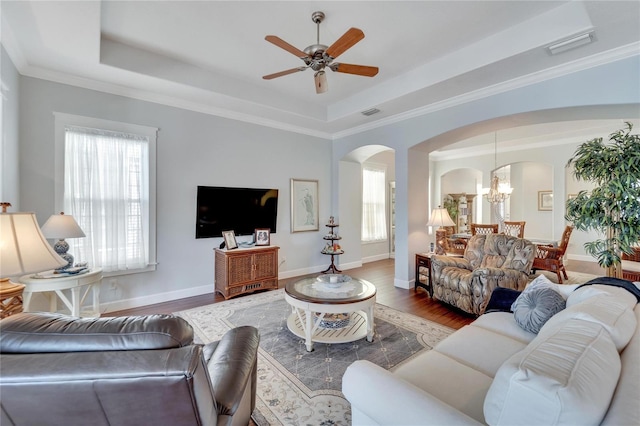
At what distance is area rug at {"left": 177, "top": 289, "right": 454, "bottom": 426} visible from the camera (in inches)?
76.4

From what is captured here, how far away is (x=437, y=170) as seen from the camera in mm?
8648

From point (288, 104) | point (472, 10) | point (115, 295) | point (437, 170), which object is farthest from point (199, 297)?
point (437, 170)

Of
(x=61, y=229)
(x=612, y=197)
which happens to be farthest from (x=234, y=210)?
(x=612, y=197)

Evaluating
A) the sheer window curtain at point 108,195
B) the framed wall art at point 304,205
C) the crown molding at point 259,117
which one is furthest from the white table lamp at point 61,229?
the framed wall art at point 304,205

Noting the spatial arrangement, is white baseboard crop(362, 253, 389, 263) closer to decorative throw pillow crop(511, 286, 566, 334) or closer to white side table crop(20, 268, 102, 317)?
decorative throw pillow crop(511, 286, 566, 334)

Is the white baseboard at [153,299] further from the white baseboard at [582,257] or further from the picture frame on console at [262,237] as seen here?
the white baseboard at [582,257]

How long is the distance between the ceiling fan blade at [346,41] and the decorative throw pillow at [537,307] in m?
2.39

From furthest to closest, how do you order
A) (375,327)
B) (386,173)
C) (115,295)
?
(386,173) < (115,295) < (375,327)

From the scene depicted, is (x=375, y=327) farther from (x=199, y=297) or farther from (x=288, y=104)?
(x=288, y=104)

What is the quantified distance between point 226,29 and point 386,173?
561 cm

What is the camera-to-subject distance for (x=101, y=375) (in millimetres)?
878

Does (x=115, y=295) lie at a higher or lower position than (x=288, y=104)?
lower

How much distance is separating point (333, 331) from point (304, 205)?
124 inches

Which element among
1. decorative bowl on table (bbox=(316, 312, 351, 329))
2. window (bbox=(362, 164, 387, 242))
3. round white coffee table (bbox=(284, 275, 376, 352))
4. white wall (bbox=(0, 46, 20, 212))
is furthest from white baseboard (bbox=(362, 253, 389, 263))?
white wall (bbox=(0, 46, 20, 212))
